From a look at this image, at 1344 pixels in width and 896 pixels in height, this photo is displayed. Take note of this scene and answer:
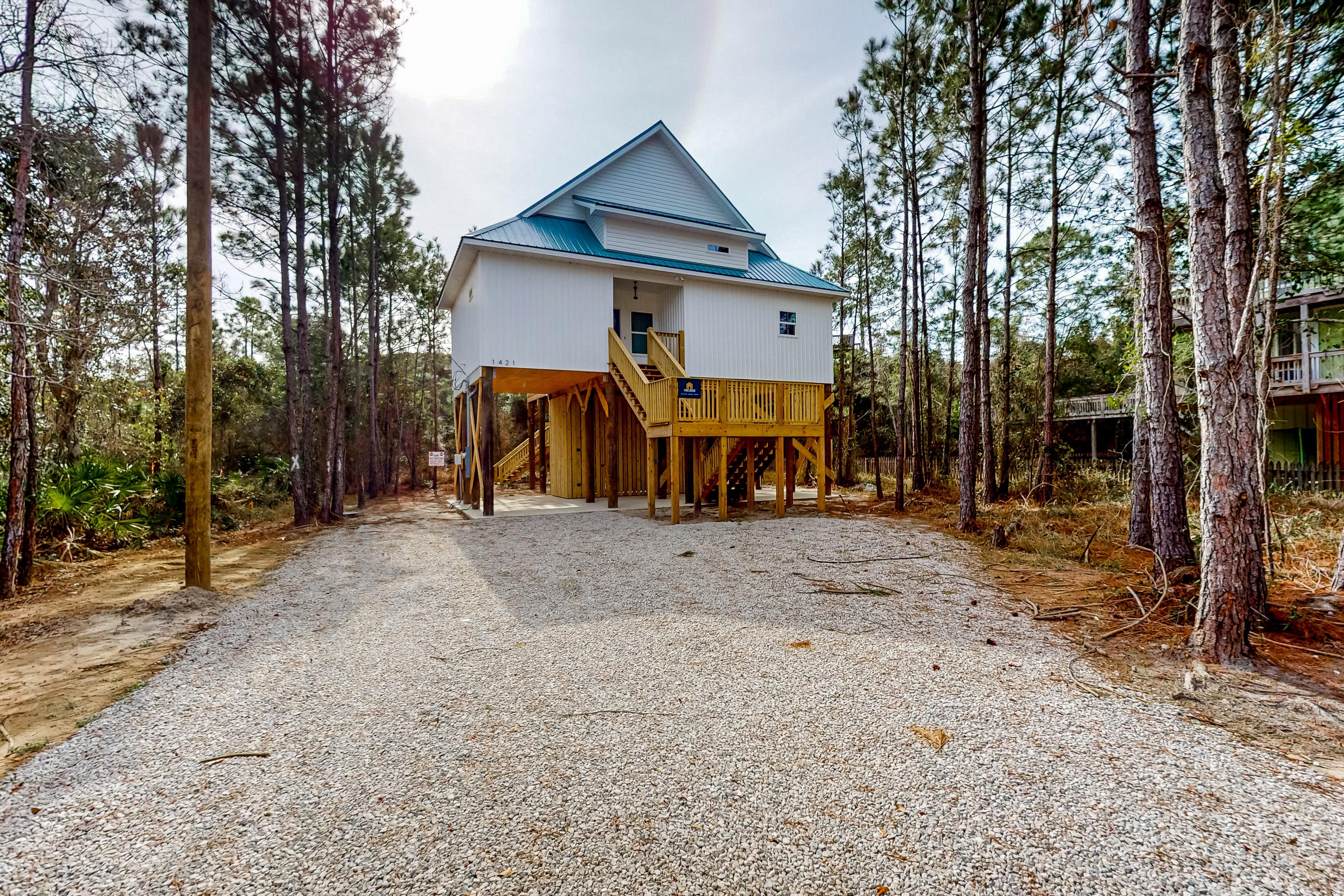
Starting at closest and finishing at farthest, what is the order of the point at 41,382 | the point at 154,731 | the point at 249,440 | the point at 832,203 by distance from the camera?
the point at 154,731 → the point at 41,382 → the point at 249,440 → the point at 832,203

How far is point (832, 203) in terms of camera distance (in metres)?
21.3

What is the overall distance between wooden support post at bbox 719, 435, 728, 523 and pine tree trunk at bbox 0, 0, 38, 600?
9107mm

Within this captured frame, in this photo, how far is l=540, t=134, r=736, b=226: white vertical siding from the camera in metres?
14.7

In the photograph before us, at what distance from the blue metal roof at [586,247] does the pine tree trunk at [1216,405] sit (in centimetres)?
1062

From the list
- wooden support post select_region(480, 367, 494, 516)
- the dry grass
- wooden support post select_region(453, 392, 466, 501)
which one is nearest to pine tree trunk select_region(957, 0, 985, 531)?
the dry grass

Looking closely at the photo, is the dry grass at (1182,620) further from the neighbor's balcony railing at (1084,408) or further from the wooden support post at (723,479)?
the neighbor's balcony railing at (1084,408)

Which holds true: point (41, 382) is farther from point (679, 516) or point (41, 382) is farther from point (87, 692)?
point (679, 516)

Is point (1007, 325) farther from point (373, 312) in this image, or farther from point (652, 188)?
point (373, 312)

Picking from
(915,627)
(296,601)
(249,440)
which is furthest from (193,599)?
(249,440)

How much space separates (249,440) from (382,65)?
14.3 m

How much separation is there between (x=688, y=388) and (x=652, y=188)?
772 cm

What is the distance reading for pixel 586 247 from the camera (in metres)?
13.2

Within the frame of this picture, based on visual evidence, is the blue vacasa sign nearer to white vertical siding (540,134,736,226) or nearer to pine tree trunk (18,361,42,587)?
white vertical siding (540,134,736,226)

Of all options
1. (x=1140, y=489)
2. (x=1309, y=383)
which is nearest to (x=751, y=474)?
(x=1140, y=489)
